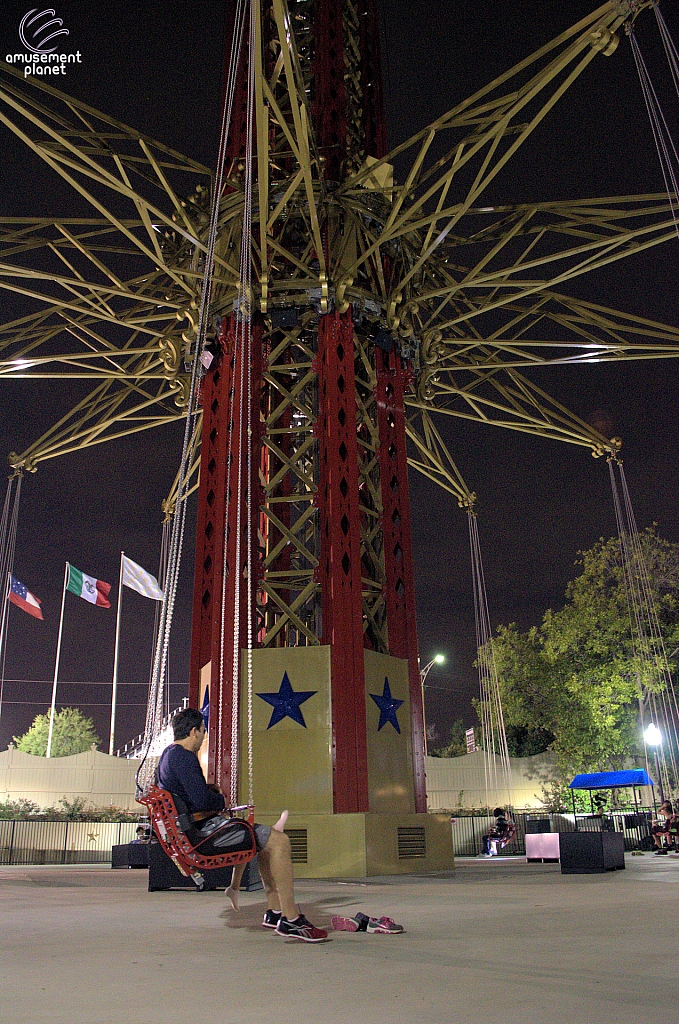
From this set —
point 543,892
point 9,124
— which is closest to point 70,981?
point 543,892

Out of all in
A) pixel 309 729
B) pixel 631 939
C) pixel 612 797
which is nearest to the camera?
pixel 631 939

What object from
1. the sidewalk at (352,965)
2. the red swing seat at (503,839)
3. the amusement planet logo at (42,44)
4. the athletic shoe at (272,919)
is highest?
the amusement planet logo at (42,44)

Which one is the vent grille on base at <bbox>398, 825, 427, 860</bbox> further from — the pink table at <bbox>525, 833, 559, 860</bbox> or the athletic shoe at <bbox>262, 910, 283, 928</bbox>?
the athletic shoe at <bbox>262, 910, 283, 928</bbox>

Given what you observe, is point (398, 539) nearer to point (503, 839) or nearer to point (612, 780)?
point (503, 839)

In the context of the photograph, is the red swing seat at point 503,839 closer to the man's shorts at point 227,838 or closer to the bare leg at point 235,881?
the bare leg at point 235,881

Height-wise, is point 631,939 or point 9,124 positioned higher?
point 9,124

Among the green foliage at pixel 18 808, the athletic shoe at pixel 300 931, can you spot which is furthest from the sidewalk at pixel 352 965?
the green foliage at pixel 18 808

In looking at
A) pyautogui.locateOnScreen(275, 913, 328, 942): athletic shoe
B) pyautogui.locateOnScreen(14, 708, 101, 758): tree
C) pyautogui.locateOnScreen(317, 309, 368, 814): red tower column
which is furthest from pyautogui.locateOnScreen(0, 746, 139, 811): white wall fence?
pyautogui.locateOnScreen(275, 913, 328, 942): athletic shoe

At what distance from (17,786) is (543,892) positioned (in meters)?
33.2

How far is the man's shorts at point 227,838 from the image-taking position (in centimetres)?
577

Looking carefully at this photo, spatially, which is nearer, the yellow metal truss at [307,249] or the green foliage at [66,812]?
the yellow metal truss at [307,249]

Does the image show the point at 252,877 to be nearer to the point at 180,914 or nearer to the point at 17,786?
the point at 180,914

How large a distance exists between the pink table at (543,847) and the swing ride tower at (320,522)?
4.63 metres

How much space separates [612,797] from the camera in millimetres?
35406
